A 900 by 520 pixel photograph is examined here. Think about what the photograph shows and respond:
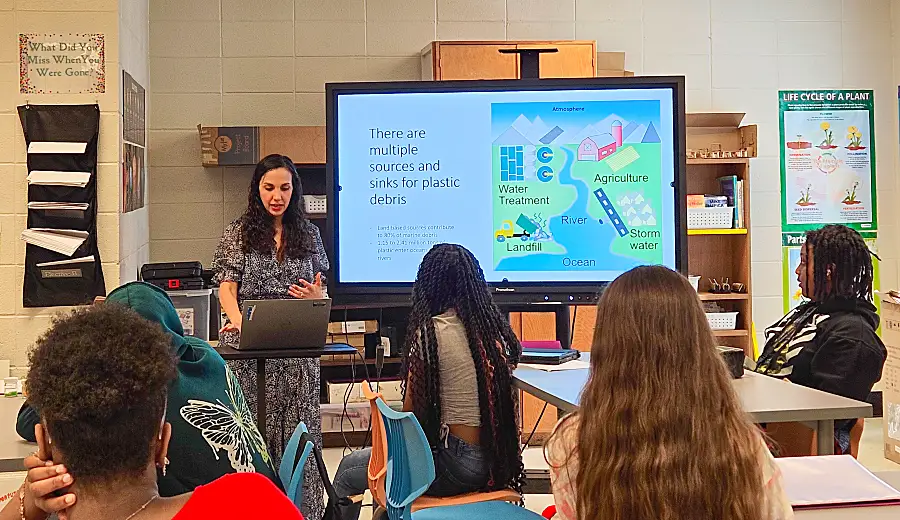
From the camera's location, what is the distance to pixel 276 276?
3.93m

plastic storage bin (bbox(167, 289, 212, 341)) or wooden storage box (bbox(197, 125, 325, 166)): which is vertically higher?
wooden storage box (bbox(197, 125, 325, 166))

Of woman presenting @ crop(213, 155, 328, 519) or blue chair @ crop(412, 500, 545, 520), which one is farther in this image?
woman presenting @ crop(213, 155, 328, 519)

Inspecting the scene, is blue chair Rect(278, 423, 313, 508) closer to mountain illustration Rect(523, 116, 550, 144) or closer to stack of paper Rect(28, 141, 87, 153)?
mountain illustration Rect(523, 116, 550, 144)

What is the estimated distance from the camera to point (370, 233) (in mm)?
3766

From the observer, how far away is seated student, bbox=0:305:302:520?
1.22 meters

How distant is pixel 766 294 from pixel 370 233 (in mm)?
3285

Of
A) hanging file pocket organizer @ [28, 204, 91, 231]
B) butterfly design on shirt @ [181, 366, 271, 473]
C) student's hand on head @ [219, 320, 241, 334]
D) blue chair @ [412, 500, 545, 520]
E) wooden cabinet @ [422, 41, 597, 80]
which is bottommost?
blue chair @ [412, 500, 545, 520]

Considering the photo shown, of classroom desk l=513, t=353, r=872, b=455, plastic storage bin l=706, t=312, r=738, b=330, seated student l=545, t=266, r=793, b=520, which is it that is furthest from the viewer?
plastic storage bin l=706, t=312, r=738, b=330

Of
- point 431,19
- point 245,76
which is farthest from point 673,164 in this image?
point 245,76

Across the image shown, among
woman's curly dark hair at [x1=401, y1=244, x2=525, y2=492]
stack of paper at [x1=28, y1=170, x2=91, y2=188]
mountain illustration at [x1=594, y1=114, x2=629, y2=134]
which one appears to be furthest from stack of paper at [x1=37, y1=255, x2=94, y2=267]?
mountain illustration at [x1=594, y1=114, x2=629, y2=134]

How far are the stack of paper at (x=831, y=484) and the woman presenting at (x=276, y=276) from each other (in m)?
2.26

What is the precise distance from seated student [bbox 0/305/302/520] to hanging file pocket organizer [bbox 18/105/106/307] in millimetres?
2970

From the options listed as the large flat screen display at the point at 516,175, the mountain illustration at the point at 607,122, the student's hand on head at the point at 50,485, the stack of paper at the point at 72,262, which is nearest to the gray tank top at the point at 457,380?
the large flat screen display at the point at 516,175

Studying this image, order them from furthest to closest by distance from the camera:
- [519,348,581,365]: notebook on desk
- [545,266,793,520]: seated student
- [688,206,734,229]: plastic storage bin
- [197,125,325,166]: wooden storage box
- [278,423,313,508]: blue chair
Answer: [688,206,734,229]: plastic storage bin, [197,125,325,166]: wooden storage box, [519,348,581,365]: notebook on desk, [278,423,313,508]: blue chair, [545,266,793,520]: seated student
